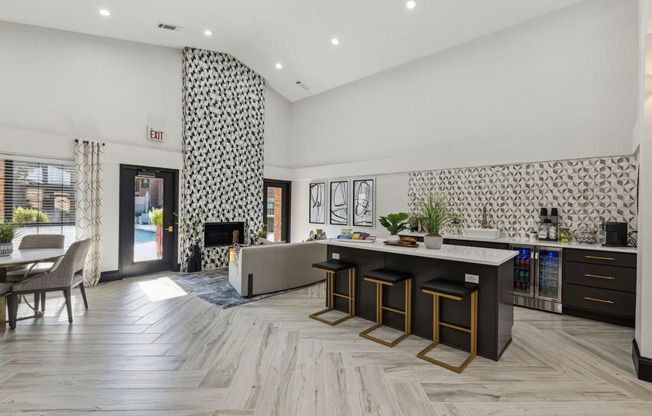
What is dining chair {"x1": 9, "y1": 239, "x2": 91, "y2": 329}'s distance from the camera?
3.58m

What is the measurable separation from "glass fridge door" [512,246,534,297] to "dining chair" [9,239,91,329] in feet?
20.0

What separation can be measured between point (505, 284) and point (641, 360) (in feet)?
3.78

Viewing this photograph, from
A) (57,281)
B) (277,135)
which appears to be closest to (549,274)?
(57,281)

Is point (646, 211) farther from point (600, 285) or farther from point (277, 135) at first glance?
point (277, 135)

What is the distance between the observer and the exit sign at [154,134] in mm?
6426

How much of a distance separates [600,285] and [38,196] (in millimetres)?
8543

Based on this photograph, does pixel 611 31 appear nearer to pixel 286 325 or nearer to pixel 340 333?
pixel 340 333

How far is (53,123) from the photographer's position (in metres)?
5.31

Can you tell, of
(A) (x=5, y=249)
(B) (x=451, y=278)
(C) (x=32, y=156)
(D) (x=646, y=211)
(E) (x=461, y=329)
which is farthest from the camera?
(C) (x=32, y=156)

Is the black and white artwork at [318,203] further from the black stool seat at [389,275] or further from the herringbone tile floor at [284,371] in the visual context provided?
the black stool seat at [389,275]

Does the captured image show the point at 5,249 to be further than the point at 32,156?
No

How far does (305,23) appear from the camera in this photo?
5.81 meters

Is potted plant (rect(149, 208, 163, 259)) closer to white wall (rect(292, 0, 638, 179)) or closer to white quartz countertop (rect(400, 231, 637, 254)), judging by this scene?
white wall (rect(292, 0, 638, 179))

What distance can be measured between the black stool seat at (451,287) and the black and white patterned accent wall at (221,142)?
18.1 feet
